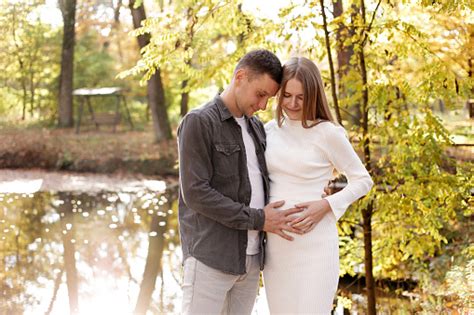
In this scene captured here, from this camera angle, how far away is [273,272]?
251 centimetres

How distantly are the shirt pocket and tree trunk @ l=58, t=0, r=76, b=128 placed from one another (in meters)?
14.4

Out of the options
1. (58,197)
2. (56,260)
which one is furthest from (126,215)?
(56,260)

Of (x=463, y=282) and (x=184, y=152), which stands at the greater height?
(x=184, y=152)

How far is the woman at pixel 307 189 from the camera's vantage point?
2438 mm

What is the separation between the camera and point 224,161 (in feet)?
7.81

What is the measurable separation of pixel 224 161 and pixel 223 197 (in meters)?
0.14

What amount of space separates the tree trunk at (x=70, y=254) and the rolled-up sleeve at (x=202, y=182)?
4.02 metres

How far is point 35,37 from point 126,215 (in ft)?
25.5

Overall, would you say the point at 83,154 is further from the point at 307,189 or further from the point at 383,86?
the point at 307,189

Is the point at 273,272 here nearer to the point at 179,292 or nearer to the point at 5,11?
the point at 179,292

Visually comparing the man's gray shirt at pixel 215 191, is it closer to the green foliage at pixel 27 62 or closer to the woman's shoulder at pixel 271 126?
the woman's shoulder at pixel 271 126

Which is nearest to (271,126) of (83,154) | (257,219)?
(257,219)

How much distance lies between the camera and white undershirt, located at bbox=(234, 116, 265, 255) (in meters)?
2.47

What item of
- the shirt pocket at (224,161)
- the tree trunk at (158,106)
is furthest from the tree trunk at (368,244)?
the tree trunk at (158,106)
